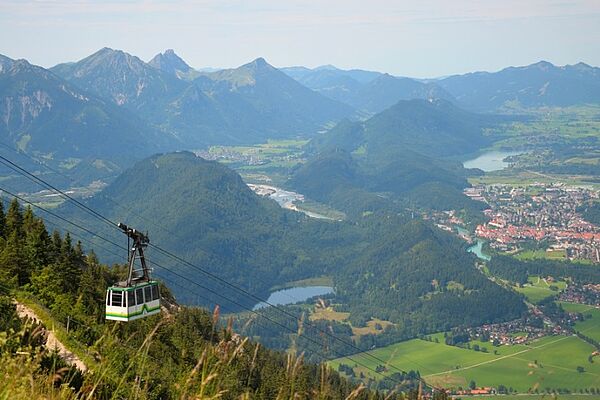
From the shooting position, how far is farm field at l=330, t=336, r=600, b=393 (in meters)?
80.9

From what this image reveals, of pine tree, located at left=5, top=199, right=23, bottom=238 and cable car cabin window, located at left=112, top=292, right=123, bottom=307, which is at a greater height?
cable car cabin window, located at left=112, top=292, right=123, bottom=307

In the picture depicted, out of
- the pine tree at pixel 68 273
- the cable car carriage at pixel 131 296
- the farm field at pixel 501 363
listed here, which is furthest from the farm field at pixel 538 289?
the cable car carriage at pixel 131 296

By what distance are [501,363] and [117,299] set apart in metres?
79.1

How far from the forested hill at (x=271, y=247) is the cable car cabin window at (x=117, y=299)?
89.5 meters

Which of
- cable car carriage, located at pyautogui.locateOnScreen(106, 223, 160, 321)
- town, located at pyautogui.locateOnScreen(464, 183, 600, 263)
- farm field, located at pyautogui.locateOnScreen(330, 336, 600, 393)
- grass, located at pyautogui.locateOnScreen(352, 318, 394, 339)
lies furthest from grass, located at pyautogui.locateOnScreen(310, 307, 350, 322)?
cable car carriage, located at pyautogui.locateOnScreen(106, 223, 160, 321)

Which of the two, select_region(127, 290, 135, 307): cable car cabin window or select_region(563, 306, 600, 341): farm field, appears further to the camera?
select_region(563, 306, 600, 341): farm field

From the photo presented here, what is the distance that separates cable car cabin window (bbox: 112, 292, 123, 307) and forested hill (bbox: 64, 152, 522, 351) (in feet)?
294

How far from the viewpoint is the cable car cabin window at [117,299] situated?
1915cm

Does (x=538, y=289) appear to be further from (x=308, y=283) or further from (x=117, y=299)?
(x=117, y=299)

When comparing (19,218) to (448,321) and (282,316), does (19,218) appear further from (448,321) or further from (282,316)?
(448,321)

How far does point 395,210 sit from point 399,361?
10410cm

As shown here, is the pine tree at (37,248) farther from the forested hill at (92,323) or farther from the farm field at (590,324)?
the farm field at (590,324)

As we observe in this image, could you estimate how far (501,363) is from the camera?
88.9m

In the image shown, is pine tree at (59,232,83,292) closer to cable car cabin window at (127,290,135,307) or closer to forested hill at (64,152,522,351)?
cable car cabin window at (127,290,135,307)
